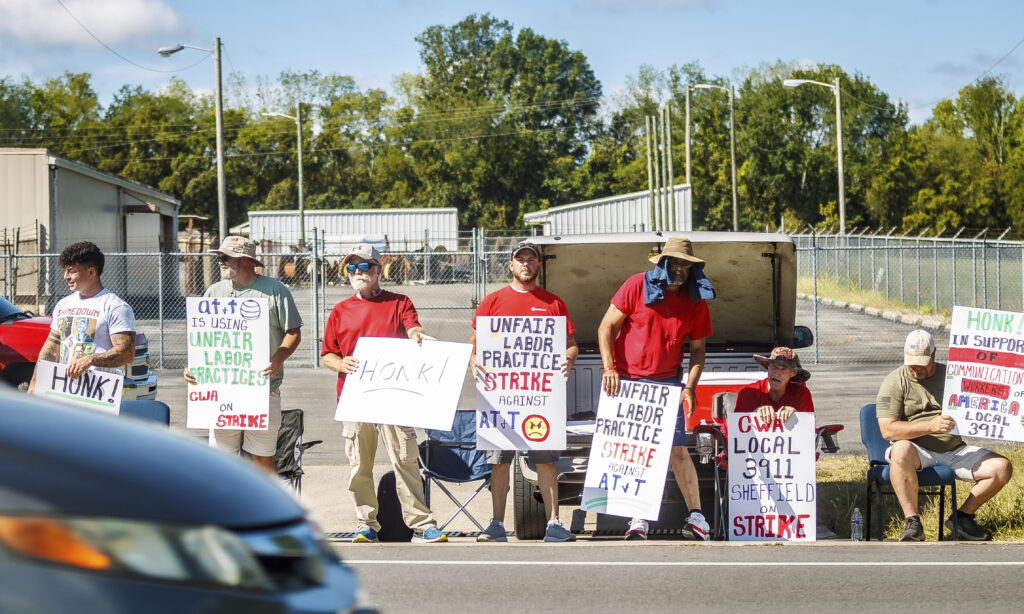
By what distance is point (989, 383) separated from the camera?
8477mm

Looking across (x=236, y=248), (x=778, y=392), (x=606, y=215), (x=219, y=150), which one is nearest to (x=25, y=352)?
(x=236, y=248)

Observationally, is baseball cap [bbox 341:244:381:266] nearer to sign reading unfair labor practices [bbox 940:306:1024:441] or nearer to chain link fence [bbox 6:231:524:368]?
sign reading unfair labor practices [bbox 940:306:1024:441]

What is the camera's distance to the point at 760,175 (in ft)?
264

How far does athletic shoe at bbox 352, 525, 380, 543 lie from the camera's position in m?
8.09

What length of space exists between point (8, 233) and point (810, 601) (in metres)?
28.7

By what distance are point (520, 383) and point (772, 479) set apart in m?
1.89

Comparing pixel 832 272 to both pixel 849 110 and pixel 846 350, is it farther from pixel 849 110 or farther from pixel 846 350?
pixel 849 110

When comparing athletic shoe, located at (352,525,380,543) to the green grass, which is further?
the green grass

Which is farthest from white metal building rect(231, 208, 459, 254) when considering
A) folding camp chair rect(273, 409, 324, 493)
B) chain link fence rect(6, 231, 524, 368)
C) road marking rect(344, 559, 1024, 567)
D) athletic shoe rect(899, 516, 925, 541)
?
road marking rect(344, 559, 1024, 567)

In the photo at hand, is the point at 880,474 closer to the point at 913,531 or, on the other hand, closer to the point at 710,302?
the point at 913,531

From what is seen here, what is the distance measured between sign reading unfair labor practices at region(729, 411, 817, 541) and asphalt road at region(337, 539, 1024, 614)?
0.84 feet

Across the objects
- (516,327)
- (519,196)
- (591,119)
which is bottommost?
(516,327)

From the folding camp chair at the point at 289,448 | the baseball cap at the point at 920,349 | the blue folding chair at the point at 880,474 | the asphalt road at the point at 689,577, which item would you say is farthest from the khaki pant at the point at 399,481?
the baseball cap at the point at 920,349

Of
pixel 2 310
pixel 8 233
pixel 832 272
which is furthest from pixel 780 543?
pixel 832 272
